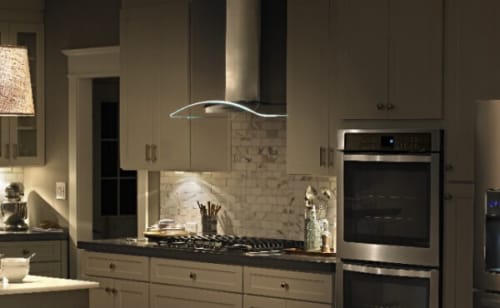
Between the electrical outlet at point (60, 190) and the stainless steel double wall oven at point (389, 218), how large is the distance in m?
Answer: 3.06

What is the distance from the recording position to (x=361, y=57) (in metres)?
5.96

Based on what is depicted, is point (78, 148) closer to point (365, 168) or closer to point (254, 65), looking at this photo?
point (254, 65)

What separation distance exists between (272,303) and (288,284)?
17 cm

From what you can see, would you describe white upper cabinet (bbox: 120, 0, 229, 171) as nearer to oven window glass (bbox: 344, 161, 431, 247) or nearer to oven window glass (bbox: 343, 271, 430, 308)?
oven window glass (bbox: 344, 161, 431, 247)

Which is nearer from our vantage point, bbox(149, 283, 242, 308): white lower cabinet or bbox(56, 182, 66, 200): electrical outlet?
bbox(149, 283, 242, 308): white lower cabinet

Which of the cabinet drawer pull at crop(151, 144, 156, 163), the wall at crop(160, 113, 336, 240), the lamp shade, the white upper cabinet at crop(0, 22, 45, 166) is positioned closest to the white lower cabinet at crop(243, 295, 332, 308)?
the wall at crop(160, 113, 336, 240)

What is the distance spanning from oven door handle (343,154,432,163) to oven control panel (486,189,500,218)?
529mm

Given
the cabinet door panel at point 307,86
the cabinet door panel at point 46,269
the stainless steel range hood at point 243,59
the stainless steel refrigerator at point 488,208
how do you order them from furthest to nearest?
the cabinet door panel at point 46,269 → the stainless steel range hood at point 243,59 → the cabinet door panel at point 307,86 → the stainless steel refrigerator at point 488,208

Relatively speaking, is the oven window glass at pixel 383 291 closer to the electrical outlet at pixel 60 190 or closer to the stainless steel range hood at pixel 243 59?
the stainless steel range hood at pixel 243 59

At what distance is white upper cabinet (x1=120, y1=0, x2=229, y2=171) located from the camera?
702 cm

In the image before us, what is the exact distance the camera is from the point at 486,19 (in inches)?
216

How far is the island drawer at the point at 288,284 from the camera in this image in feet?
19.5

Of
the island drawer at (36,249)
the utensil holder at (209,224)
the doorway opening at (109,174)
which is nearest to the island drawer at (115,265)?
the utensil holder at (209,224)

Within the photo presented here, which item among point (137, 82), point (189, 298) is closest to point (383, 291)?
point (189, 298)
